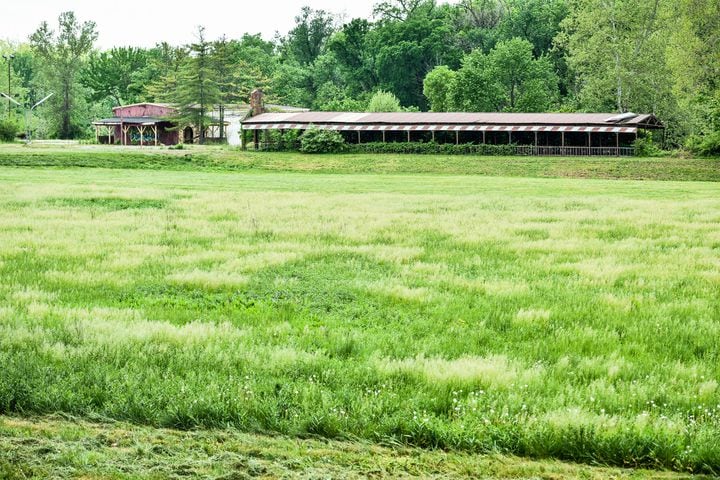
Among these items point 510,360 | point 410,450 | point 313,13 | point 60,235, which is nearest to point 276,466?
point 410,450

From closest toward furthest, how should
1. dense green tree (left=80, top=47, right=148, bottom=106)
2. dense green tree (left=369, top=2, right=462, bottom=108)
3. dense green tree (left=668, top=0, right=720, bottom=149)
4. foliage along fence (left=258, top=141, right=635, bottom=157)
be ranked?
dense green tree (left=668, top=0, right=720, bottom=149) < foliage along fence (left=258, top=141, right=635, bottom=157) < dense green tree (left=369, top=2, right=462, bottom=108) < dense green tree (left=80, top=47, right=148, bottom=106)

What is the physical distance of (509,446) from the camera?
568cm

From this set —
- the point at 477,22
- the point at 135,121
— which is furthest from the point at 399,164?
the point at 477,22

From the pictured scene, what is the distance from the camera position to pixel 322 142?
73562 millimetres

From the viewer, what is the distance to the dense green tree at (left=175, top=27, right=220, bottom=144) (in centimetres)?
8556

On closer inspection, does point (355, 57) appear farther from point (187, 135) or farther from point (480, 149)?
point (480, 149)

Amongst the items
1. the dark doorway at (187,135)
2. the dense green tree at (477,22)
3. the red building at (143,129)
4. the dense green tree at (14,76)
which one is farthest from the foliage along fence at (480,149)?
the dense green tree at (477,22)

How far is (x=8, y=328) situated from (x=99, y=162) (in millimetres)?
49373

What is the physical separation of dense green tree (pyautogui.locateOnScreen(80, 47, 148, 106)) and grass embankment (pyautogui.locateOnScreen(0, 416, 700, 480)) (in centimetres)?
12514

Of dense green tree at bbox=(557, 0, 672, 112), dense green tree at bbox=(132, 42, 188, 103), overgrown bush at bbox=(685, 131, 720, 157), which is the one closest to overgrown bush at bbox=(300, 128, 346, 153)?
dense green tree at bbox=(557, 0, 672, 112)

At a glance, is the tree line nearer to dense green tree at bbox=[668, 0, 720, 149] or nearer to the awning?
dense green tree at bbox=[668, 0, 720, 149]

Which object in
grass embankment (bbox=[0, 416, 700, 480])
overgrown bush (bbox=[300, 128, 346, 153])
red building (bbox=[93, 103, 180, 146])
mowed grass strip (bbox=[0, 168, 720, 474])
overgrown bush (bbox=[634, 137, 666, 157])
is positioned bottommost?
grass embankment (bbox=[0, 416, 700, 480])

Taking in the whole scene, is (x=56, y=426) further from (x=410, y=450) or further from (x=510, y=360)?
(x=510, y=360)

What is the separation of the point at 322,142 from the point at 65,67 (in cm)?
5094
